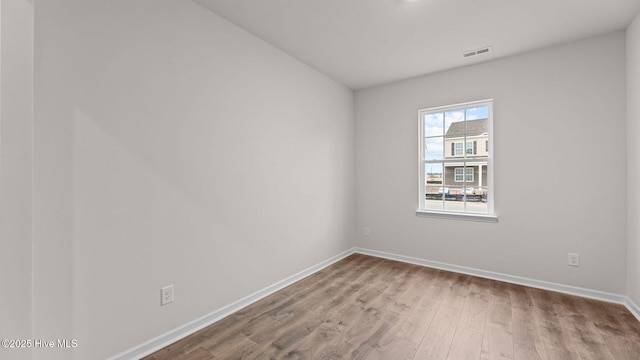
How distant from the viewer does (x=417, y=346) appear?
1925mm

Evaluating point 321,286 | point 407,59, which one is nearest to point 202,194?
point 321,286

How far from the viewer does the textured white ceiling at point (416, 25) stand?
7.13ft

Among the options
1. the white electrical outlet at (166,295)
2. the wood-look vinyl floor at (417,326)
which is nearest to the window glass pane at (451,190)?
the wood-look vinyl floor at (417,326)

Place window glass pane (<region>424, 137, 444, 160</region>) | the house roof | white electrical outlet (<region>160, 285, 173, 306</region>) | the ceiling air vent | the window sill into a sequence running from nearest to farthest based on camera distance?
white electrical outlet (<region>160, 285, 173, 306</region>)
the ceiling air vent
the window sill
the house roof
window glass pane (<region>424, 137, 444, 160</region>)

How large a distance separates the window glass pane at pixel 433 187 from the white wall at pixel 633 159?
1.70 meters

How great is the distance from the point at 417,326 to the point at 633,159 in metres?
2.48

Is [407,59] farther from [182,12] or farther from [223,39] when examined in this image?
[182,12]

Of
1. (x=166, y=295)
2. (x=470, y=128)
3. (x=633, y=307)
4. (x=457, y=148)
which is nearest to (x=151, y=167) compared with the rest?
(x=166, y=295)

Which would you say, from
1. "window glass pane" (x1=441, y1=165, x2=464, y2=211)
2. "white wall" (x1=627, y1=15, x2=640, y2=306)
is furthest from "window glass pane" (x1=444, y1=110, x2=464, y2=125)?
"white wall" (x1=627, y1=15, x2=640, y2=306)

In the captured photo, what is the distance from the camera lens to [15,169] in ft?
4.33

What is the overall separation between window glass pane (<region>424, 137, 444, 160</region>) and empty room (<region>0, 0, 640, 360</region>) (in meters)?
0.03

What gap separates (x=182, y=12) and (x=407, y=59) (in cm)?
241

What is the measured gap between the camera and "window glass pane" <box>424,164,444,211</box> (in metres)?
3.65

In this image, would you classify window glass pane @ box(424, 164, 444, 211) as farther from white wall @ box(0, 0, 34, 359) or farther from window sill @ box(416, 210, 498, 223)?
white wall @ box(0, 0, 34, 359)
